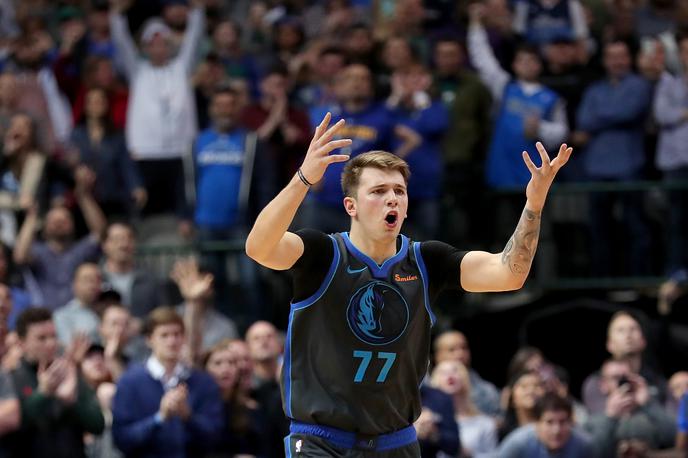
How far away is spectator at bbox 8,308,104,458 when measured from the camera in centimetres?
1109

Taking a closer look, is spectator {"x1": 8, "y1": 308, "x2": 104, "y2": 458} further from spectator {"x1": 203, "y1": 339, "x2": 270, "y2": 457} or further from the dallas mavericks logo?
the dallas mavericks logo

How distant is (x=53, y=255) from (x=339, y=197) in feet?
9.31

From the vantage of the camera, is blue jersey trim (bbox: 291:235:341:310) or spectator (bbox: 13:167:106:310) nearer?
blue jersey trim (bbox: 291:235:341:310)

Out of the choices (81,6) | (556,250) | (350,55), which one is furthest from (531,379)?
(81,6)

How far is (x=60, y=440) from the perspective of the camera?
446 inches

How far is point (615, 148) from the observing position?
15.7 m

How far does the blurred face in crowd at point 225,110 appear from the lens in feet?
50.3

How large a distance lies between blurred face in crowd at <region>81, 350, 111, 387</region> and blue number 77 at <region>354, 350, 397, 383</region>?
15.9ft

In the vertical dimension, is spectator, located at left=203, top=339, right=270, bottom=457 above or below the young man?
below

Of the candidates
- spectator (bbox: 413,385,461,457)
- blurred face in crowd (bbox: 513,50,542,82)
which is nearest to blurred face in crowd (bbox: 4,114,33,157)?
blurred face in crowd (bbox: 513,50,542,82)

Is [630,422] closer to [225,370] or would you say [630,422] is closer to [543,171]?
[225,370]

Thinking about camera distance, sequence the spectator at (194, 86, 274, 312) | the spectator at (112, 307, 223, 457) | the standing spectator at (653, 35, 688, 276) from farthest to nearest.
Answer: the spectator at (194, 86, 274, 312) < the standing spectator at (653, 35, 688, 276) < the spectator at (112, 307, 223, 457)

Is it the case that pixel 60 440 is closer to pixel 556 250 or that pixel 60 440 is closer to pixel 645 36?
pixel 556 250

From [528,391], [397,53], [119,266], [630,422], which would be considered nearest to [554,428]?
[528,391]
